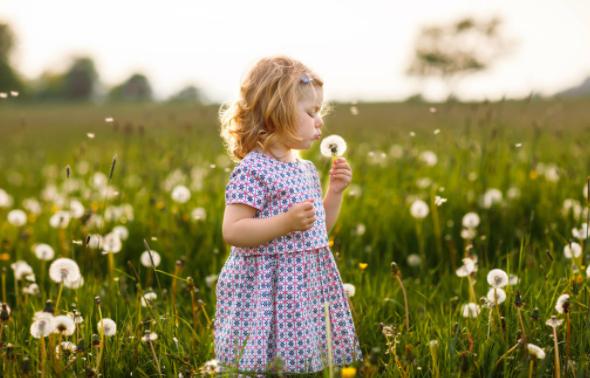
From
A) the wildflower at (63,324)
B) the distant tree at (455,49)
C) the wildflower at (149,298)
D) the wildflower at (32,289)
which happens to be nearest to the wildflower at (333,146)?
the wildflower at (149,298)

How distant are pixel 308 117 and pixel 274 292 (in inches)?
25.7

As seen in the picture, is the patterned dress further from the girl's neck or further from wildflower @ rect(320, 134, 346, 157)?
wildflower @ rect(320, 134, 346, 157)

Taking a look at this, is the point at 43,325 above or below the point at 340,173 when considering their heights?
below

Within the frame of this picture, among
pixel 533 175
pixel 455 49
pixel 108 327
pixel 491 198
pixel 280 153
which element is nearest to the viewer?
pixel 108 327

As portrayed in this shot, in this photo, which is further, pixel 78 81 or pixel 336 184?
pixel 78 81

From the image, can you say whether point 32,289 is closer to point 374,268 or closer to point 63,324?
point 63,324

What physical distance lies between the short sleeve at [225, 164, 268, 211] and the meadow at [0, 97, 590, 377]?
1.15ft

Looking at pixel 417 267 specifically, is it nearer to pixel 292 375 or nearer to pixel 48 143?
pixel 292 375

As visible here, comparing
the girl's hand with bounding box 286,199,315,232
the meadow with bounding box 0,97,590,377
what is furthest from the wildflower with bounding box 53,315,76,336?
the girl's hand with bounding box 286,199,315,232

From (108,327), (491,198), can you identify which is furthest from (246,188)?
(491,198)

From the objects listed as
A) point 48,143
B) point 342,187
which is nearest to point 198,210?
point 342,187

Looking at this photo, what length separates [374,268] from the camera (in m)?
3.85

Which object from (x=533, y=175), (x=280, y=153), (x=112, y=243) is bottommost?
(x=112, y=243)

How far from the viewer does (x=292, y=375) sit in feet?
8.55
